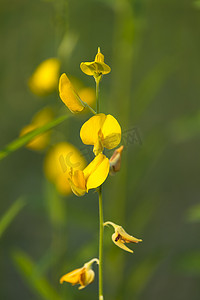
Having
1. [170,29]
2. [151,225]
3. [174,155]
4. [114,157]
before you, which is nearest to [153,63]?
[170,29]

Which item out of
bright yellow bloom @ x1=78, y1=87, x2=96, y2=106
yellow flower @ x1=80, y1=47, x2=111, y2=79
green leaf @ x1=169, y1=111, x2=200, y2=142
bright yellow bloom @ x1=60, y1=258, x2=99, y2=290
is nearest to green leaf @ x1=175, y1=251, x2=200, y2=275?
green leaf @ x1=169, y1=111, x2=200, y2=142

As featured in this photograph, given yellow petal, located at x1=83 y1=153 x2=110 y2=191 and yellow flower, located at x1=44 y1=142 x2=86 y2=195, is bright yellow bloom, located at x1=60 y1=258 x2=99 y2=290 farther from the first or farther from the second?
yellow flower, located at x1=44 y1=142 x2=86 y2=195

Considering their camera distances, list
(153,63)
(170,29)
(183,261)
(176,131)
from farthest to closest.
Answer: (153,63)
(170,29)
(176,131)
(183,261)

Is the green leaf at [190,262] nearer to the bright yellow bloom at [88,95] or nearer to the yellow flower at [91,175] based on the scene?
the bright yellow bloom at [88,95]

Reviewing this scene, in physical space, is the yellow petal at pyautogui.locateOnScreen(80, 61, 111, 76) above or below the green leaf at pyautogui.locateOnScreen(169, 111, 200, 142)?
above

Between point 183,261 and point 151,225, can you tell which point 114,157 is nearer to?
point 183,261

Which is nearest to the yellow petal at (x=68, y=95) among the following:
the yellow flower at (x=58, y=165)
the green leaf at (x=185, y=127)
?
the yellow flower at (x=58, y=165)

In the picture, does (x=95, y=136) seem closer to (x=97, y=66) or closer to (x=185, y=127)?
(x=97, y=66)
